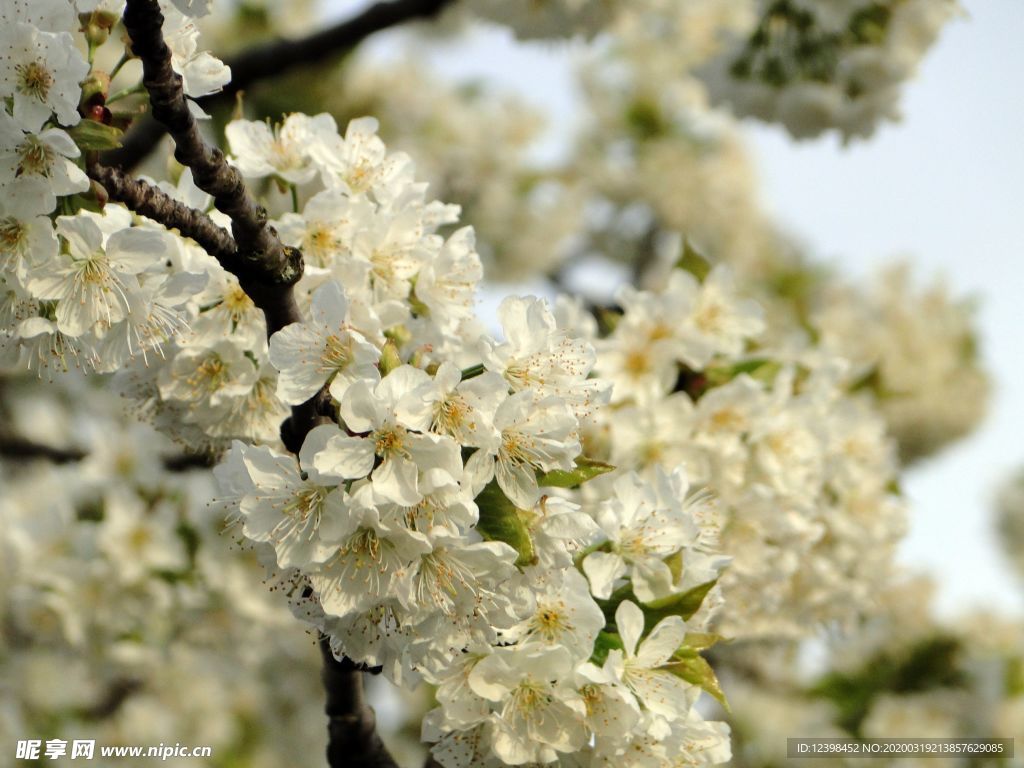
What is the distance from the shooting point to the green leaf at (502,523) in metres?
1.71

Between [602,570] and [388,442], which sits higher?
[388,442]

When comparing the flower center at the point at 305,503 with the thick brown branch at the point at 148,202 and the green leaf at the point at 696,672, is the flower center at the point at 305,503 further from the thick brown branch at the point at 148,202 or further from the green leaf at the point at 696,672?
the green leaf at the point at 696,672

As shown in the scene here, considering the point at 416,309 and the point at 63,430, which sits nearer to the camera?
the point at 416,309

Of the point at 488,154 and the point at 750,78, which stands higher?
the point at 750,78

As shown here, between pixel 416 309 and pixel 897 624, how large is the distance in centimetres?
671

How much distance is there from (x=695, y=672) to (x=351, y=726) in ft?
3.05

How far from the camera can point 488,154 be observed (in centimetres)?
878

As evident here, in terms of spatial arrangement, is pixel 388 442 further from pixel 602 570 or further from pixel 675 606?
pixel 675 606

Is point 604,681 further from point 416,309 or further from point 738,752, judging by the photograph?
point 738,752

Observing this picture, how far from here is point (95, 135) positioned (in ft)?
5.46

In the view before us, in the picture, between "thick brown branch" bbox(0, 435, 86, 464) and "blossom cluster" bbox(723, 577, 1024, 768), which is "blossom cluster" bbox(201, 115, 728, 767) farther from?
"blossom cluster" bbox(723, 577, 1024, 768)

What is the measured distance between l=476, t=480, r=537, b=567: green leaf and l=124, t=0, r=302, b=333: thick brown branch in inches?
20.5

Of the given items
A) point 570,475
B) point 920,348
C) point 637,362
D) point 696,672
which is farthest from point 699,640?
point 920,348

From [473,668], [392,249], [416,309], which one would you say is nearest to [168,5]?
[392,249]
